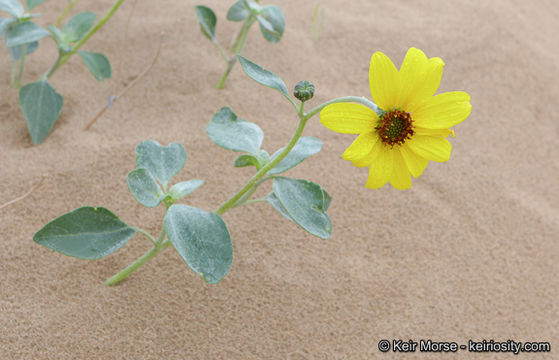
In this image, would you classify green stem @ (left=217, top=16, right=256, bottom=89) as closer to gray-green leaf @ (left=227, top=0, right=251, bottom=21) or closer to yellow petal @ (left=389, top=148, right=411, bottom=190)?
gray-green leaf @ (left=227, top=0, right=251, bottom=21)

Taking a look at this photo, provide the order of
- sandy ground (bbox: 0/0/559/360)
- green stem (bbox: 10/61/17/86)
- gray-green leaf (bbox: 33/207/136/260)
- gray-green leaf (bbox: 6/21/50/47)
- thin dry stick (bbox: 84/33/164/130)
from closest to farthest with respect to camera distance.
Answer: gray-green leaf (bbox: 33/207/136/260)
sandy ground (bbox: 0/0/559/360)
gray-green leaf (bbox: 6/21/50/47)
thin dry stick (bbox: 84/33/164/130)
green stem (bbox: 10/61/17/86)

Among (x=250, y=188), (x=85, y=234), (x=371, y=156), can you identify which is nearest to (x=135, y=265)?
(x=85, y=234)

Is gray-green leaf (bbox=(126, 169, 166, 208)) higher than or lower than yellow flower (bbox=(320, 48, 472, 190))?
lower

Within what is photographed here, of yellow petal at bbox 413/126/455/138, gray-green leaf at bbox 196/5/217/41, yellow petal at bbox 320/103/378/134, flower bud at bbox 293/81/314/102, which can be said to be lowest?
yellow petal at bbox 413/126/455/138

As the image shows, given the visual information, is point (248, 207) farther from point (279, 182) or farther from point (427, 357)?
point (427, 357)

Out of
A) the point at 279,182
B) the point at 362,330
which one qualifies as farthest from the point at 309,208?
the point at 362,330

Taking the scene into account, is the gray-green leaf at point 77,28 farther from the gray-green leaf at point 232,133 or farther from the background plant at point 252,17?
the gray-green leaf at point 232,133

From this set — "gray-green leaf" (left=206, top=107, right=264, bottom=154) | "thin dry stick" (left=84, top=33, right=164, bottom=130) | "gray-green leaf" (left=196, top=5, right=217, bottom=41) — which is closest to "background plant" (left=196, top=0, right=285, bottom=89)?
"gray-green leaf" (left=196, top=5, right=217, bottom=41)

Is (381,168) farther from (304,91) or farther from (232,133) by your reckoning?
(232,133)
